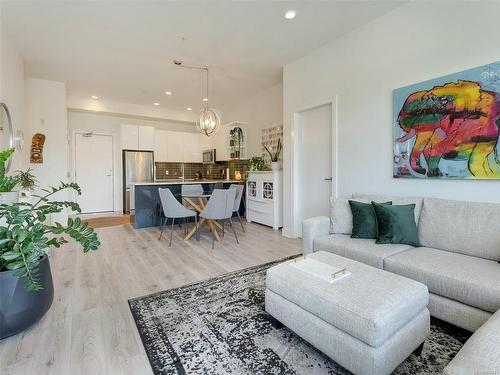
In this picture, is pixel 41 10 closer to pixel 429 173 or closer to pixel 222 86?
pixel 222 86

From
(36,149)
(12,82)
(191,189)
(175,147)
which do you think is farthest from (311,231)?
(175,147)

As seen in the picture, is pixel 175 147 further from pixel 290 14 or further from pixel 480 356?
pixel 480 356

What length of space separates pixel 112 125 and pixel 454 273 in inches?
294

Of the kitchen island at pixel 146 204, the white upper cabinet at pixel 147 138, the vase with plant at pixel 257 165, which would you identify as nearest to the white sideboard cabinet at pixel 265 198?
the vase with plant at pixel 257 165

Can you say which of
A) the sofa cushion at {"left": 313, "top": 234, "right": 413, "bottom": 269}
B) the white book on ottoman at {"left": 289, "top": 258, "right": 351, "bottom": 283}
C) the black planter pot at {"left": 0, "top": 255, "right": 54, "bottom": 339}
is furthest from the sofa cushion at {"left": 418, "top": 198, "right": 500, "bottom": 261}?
the black planter pot at {"left": 0, "top": 255, "right": 54, "bottom": 339}

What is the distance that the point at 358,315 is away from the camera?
1.23 meters

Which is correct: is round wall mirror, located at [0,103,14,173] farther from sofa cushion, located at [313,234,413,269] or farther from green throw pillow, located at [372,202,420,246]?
green throw pillow, located at [372,202,420,246]

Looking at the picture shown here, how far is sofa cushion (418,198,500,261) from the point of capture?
6.37 ft

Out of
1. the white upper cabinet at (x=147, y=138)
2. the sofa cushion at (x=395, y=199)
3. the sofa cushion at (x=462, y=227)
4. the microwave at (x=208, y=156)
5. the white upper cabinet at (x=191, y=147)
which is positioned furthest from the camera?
the white upper cabinet at (x=191, y=147)

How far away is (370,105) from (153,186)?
13.0 feet

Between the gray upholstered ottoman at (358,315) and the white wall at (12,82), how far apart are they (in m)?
3.87

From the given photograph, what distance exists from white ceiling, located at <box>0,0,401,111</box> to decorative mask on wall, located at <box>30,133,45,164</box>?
1.10m

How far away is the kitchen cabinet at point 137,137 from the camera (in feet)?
21.4

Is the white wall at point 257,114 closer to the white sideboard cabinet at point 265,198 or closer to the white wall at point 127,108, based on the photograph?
the white sideboard cabinet at point 265,198
